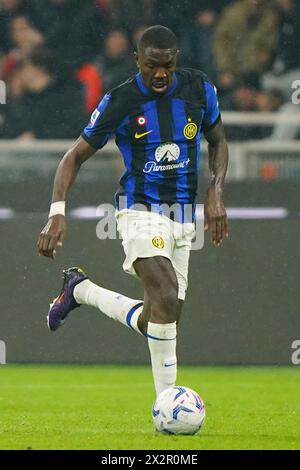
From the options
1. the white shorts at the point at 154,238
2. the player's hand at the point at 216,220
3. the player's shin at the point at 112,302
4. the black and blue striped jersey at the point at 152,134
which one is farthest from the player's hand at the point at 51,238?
the player's shin at the point at 112,302

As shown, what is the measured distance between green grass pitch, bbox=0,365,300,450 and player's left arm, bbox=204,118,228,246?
42.3 inches

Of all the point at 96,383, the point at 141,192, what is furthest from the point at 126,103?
the point at 96,383

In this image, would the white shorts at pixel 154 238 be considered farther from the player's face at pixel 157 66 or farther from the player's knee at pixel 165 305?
the player's face at pixel 157 66

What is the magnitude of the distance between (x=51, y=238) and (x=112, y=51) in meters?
3.90

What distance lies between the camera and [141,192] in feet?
24.1

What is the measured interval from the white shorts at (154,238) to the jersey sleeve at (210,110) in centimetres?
58

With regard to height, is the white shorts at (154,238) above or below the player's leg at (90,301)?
above

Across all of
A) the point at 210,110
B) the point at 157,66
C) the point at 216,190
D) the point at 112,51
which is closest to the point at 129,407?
the point at 216,190

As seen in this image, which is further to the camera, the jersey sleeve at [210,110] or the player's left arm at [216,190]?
the jersey sleeve at [210,110]

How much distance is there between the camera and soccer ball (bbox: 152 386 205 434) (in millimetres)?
6676

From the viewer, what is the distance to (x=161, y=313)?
6961 millimetres

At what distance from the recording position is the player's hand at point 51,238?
6949mm

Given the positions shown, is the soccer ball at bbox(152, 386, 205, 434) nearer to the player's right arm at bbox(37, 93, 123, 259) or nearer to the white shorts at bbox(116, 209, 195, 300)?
the white shorts at bbox(116, 209, 195, 300)

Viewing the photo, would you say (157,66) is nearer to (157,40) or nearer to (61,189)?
(157,40)
